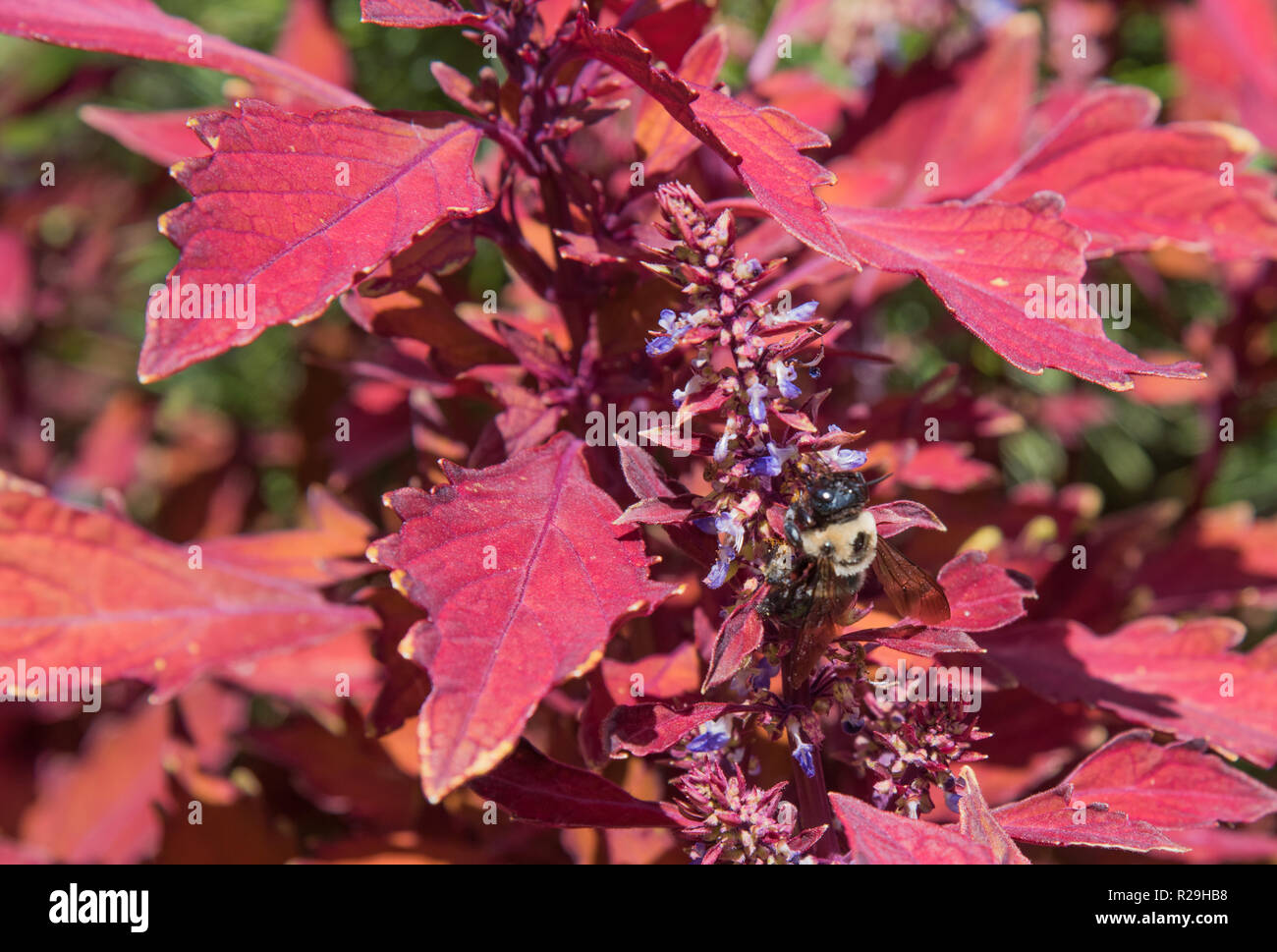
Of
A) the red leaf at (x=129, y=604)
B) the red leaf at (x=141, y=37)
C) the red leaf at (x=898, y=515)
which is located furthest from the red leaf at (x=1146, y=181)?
the red leaf at (x=129, y=604)

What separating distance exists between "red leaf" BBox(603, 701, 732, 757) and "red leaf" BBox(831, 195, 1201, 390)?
13.7 inches

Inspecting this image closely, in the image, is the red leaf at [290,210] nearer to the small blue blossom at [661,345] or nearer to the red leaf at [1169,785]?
the small blue blossom at [661,345]

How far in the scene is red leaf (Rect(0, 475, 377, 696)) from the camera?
1054mm

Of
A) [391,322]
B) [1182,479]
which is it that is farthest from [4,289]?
[1182,479]

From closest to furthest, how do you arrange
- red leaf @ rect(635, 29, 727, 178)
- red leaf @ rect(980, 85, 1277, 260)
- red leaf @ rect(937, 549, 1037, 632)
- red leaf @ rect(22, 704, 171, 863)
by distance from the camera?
1. red leaf @ rect(937, 549, 1037, 632)
2. red leaf @ rect(635, 29, 727, 178)
3. red leaf @ rect(980, 85, 1277, 260)
4. red leaf @ rect(22, 704, 171, 863)

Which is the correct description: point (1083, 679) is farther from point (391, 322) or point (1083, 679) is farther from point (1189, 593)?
point (391, 322)

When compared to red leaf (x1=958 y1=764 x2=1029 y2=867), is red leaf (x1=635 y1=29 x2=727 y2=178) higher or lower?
higher

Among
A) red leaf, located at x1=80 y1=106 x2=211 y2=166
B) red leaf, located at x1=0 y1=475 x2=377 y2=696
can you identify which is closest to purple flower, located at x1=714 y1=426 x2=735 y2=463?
red leaf, located at x1=0 y1=475 x2=377 y2=696

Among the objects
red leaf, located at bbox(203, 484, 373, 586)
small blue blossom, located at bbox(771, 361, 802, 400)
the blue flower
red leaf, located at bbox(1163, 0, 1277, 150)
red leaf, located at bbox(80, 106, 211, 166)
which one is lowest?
red leaf, located at bbox(203, 484, 373, 586)

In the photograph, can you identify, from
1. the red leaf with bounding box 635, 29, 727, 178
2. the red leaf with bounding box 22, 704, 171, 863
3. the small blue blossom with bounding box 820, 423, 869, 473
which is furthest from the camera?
the red leaf with bounding box 22, 704, 171, 863

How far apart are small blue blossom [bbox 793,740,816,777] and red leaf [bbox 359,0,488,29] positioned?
24.5 inches

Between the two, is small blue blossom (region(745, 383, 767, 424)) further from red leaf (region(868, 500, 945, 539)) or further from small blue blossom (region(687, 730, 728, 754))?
small blue blossom (region(687, 730, 728, 754))

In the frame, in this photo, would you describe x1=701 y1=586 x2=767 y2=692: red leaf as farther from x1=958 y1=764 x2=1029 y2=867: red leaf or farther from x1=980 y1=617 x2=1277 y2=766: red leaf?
x1=980 y1=617 x2=1277 y2=766: red leaf

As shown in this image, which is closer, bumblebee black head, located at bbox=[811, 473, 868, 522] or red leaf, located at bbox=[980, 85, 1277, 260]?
bumblebee black head, located at bbox=[811, 473, 868, 522]
